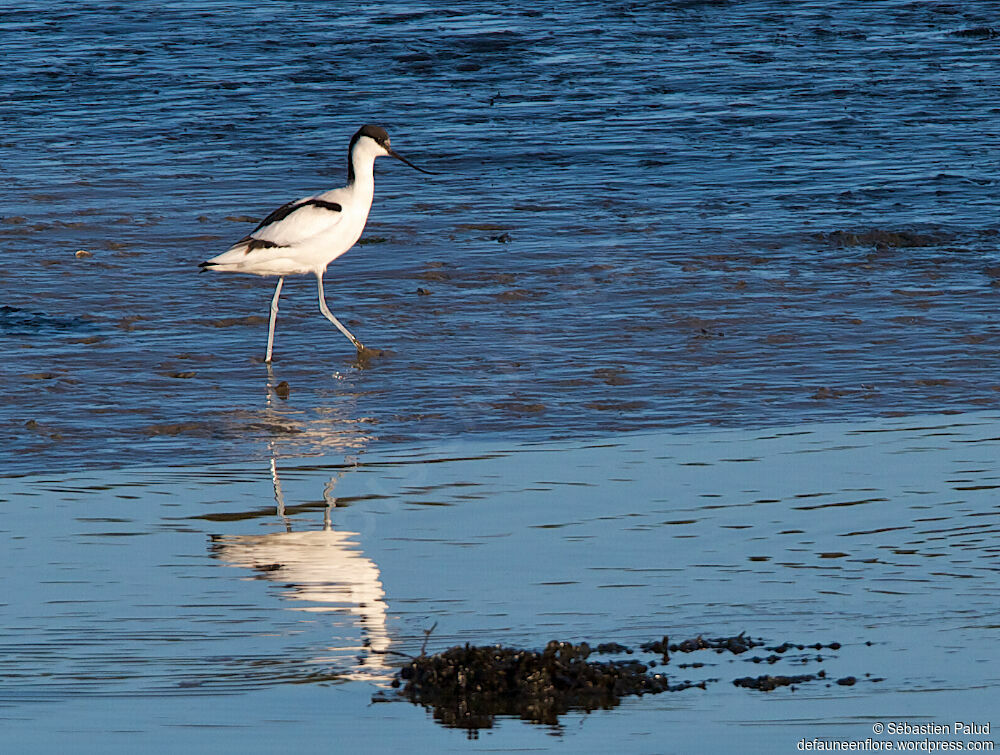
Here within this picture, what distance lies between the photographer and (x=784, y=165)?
1324cm

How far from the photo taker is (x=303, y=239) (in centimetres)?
900

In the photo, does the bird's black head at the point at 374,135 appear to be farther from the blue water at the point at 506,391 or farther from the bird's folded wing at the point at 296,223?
the blue water at the point at 506,391

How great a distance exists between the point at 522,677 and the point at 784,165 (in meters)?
9.30

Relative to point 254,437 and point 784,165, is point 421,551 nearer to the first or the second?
point 254,437

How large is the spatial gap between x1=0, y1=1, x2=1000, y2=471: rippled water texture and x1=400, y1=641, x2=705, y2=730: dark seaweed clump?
2.66 meters

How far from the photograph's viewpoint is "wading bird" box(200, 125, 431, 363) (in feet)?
29.3

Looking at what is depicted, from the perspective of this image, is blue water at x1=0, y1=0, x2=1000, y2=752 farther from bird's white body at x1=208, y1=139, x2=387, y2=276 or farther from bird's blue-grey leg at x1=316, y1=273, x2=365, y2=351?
bird's white body at x1=208, y1=139, x2=387, y2=276

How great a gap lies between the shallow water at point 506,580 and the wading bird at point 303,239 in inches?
87.1

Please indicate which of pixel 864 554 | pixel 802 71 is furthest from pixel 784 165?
pixel 864 554

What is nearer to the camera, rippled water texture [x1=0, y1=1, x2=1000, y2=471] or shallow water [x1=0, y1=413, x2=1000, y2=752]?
shallow water [x1=0, y1=413, x2=1000, y2=752]

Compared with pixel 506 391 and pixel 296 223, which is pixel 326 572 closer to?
pixel 506 391

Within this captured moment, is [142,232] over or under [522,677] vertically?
over
